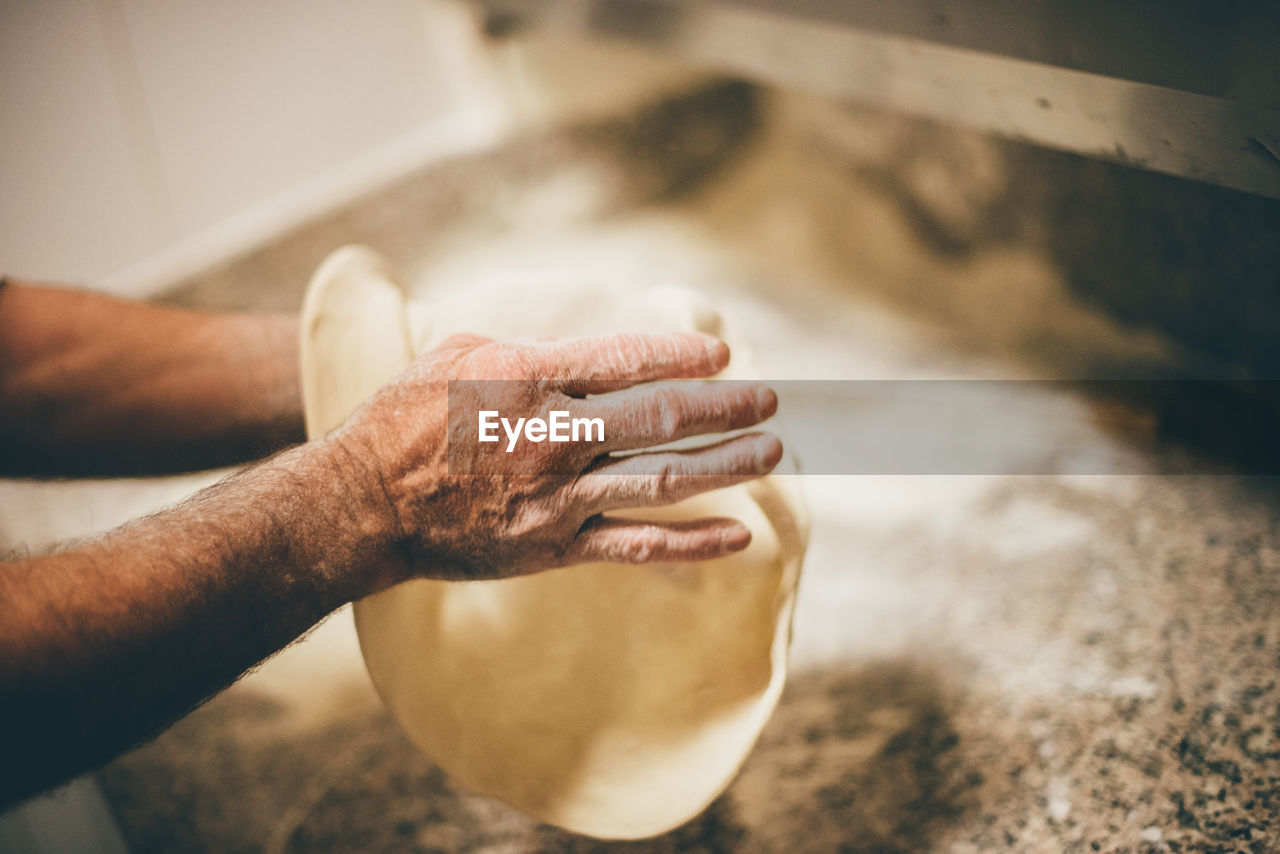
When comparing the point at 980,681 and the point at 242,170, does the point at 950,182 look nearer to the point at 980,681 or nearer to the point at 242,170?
the point at 980,681

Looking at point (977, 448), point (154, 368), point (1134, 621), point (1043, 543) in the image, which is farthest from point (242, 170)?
point (1134, 621)

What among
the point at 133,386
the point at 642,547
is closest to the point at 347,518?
the point at 642,547

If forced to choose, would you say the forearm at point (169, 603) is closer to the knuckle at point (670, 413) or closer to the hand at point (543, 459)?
the hand at point (543, 459)

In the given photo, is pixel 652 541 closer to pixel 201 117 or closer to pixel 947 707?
pixel 947 707

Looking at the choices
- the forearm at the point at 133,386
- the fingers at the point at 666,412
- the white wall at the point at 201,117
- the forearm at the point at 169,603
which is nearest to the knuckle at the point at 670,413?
the fingers at the point at 666,412

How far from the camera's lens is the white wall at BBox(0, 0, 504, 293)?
140cm

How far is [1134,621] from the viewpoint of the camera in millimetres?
843

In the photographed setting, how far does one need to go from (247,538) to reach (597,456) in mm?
260

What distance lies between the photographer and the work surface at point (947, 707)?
0.71 metres

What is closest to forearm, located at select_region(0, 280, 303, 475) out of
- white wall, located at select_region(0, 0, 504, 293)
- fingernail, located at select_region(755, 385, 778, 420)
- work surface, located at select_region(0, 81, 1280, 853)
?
work surface, located at select_region(0, 81, 1280, 853)

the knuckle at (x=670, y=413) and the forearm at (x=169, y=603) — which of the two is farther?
the knuckle at (x=670, y=413)

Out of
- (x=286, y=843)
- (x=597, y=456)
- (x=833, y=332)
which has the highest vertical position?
(x=597, y=456)

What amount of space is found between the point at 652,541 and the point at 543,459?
4.4 inches

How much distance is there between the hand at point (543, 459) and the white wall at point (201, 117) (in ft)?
4.16
